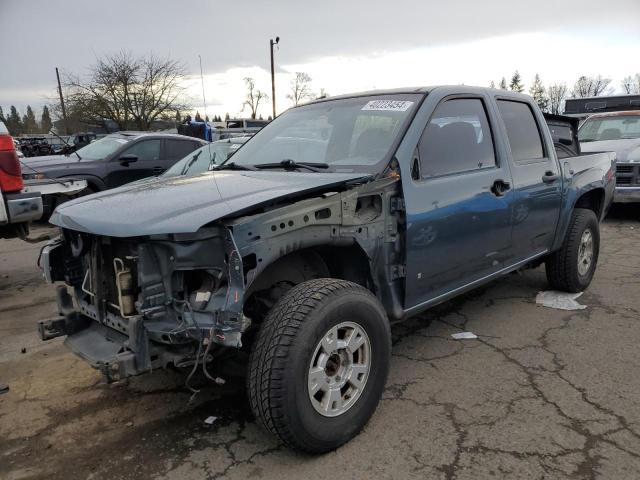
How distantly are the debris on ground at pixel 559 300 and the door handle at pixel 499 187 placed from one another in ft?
5.28

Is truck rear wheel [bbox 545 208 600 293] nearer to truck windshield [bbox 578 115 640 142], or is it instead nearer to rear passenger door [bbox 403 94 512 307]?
rear passenger door [bbox 403 94 512 307]

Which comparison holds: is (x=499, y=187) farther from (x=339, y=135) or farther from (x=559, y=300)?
(x=559, y=300)

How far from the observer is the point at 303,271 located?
297 centimetres

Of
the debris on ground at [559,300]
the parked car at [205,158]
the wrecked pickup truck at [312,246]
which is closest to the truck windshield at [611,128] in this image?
the debris on ground at [559,300]

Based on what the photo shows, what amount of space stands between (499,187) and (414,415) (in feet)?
5.81

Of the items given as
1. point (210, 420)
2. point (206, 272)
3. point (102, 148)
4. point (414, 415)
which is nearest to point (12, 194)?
point (210, 420)

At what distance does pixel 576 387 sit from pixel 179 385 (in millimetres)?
2571

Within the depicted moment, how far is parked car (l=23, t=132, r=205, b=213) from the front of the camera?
850cm

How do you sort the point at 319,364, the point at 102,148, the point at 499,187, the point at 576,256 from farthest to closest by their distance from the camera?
the point at 102,148, the point at 576,256, the point at 499,187, the point at 319,364

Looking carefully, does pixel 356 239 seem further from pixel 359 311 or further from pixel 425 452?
pixel 425 452

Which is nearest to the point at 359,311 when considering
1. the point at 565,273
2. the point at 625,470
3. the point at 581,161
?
the point at 625,470

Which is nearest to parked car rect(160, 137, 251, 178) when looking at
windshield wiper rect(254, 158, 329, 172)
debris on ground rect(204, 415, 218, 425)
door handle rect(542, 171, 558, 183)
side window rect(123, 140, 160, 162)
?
side window rect(123, 140, 160, 162)

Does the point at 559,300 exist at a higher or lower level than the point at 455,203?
lower

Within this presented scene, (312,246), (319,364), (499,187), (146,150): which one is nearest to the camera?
(319,364)
